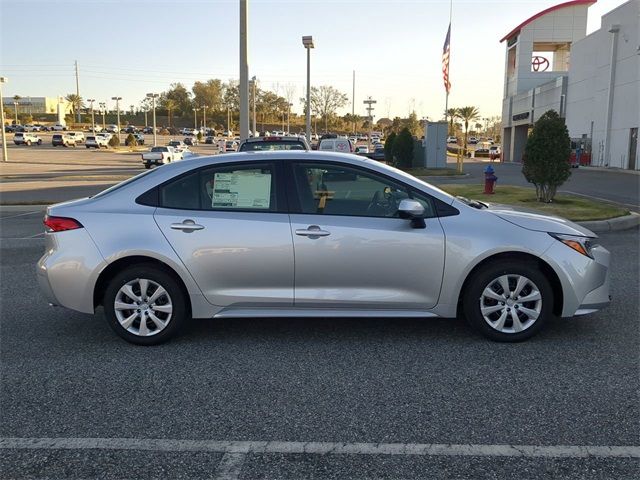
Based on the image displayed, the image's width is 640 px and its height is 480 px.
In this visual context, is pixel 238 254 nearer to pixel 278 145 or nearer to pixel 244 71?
pixel 278 145

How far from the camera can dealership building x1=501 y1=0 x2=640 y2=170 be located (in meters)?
30.8

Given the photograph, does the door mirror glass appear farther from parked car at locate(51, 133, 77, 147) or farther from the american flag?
parked car at locate(51, 133, 77, 147)

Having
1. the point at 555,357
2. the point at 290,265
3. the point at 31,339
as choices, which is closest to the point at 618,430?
the point at 555,357

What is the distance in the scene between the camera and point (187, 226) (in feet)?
15.1

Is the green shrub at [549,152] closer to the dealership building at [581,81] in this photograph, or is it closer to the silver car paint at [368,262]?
the silver car paint at [368,262]

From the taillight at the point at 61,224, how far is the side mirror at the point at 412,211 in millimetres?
2687

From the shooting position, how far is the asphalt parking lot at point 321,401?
300 centimetres

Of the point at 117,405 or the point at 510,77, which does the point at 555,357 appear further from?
the point at 510,77

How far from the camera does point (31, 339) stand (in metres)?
4.99

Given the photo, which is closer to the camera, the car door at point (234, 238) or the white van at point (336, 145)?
the car door at point (234, 238)

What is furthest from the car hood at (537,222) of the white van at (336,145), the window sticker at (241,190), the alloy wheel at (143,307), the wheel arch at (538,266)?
the white van at (336,145)

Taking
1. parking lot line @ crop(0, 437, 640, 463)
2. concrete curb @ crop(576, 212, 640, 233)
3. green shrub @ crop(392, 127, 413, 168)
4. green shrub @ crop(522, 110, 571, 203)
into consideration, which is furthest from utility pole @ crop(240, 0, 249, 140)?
green shrub @ crop(392, 127, 413, 168)

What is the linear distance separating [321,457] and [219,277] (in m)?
1.99

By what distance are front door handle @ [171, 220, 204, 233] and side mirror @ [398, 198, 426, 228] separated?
165cm
